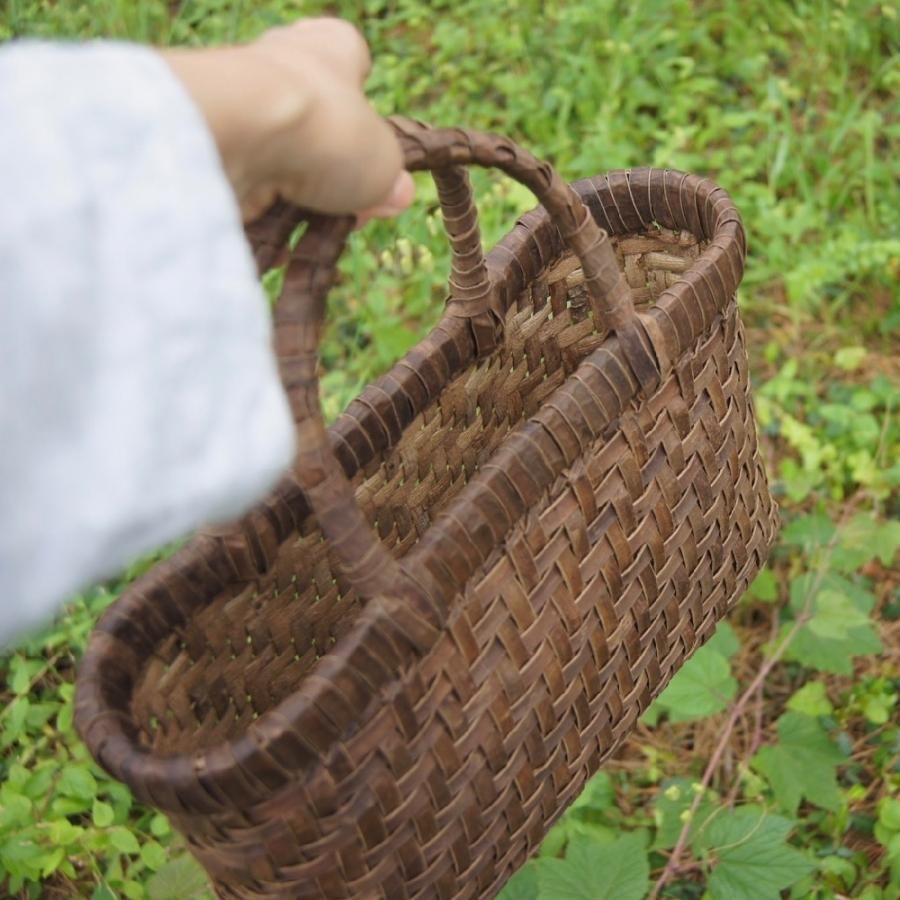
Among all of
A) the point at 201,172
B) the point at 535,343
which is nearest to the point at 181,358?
the point at 201,172

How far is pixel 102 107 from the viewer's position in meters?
0.52

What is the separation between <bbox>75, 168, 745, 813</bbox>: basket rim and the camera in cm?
68

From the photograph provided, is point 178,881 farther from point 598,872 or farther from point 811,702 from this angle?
point 811,702

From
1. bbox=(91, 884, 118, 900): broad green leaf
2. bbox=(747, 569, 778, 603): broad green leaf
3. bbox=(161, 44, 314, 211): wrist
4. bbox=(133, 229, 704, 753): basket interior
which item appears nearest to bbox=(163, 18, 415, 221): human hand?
bbox=(161, 44, 314, 211): wrist

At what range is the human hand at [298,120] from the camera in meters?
0.58

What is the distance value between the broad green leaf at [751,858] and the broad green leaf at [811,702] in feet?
0.76

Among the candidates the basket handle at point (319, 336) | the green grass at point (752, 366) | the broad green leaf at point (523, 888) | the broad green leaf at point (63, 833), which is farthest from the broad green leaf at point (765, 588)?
the broad green leaf at point (63, 833)

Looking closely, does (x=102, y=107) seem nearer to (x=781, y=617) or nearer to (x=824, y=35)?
(x=781, y=617)

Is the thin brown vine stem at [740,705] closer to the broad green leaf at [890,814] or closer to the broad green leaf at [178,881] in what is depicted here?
the broad green leaf at [890,814]

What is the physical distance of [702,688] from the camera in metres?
1.14

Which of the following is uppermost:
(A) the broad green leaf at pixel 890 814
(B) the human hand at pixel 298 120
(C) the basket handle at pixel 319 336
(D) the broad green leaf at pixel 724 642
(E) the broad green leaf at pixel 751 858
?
(B) the human hand at pixel 298 120

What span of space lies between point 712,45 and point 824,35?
0.69ft

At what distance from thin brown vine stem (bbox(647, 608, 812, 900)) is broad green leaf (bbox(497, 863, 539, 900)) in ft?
0.44

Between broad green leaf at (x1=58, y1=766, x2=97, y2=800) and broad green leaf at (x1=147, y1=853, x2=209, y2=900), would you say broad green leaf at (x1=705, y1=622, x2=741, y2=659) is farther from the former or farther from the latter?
broad green leaf at (x1=58, y1=766, x2=97, y2=800)
